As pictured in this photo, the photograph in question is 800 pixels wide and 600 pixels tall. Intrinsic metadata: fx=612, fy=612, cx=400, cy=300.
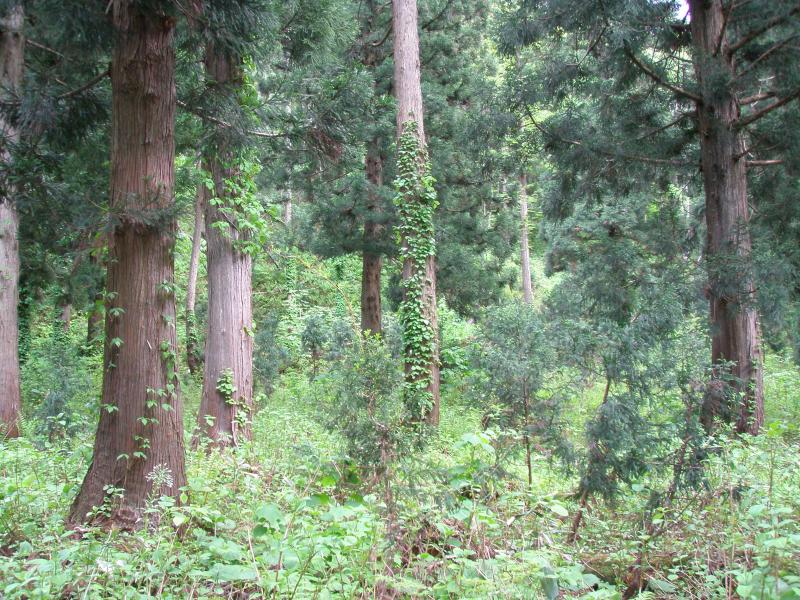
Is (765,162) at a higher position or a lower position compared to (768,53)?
lower

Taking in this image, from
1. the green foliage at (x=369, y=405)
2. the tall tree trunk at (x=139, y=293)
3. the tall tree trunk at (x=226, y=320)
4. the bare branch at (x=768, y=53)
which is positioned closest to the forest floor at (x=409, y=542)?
the green foliage at (x=369, y=405)

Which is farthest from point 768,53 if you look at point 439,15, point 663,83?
point 439,15

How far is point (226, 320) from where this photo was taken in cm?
809

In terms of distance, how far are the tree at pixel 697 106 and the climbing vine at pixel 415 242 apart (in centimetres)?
186

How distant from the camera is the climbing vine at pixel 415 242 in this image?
31.0 feet

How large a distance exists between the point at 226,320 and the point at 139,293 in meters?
3.76

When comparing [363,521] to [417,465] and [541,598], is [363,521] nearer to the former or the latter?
[417,465]

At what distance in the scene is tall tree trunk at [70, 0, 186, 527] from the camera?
4.29 metres

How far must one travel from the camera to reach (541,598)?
2877 mm

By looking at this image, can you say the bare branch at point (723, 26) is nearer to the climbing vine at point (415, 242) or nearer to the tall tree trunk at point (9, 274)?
the climbing vine at point (415, 242)

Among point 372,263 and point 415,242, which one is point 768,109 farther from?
point 372,263

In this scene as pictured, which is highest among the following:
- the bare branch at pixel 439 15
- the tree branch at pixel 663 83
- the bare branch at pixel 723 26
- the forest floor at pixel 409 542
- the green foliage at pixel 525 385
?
the bare branch at pixel 439 15

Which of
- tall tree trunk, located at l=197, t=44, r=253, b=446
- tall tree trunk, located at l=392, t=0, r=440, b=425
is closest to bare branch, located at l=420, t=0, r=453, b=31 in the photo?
tall tree trunk, located at l=392, t=0, r=440, b=425

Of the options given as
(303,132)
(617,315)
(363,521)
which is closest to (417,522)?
(363,521)
